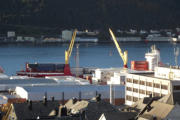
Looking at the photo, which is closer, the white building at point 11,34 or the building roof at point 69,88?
the building roof at point 69,88

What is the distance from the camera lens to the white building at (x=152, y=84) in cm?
1966

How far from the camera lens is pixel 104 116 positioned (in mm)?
12625

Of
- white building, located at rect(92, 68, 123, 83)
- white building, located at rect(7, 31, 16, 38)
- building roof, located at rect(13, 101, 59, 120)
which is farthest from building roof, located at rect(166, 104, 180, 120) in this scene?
white building, located at rect(7, 31, 16, 38)

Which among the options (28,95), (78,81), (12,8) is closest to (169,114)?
(28,95)

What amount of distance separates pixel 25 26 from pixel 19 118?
262 feet

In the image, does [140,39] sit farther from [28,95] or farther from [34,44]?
[28,95]

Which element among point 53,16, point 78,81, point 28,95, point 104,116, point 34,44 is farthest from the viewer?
point 53,16

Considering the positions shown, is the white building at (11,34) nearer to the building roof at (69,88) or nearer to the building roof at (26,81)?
the building roof at (26,81)

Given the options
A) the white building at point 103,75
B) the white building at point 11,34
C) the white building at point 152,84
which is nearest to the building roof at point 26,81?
the white building at point 103,75

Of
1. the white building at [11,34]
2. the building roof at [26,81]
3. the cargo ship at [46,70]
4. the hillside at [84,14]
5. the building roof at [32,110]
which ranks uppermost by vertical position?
the hillside at [84,14]

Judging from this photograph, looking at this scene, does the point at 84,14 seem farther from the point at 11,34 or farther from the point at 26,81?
the point at 26,81

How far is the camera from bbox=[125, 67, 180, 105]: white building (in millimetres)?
19656

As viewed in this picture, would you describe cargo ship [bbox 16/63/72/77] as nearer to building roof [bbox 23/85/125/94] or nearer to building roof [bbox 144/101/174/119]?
building roof [bbox 23/85/125/94]

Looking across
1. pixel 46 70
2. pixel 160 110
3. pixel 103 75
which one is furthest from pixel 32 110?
pixel 46 70
